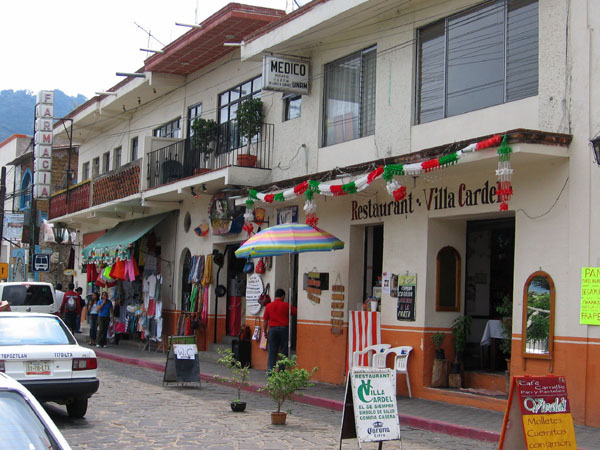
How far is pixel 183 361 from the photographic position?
14.4 metres

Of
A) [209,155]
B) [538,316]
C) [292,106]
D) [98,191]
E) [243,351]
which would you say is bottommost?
[243,351]

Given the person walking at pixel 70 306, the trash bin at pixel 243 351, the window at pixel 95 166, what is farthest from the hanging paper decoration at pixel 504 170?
the window at pixel 95 166

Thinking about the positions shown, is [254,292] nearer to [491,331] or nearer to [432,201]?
[432,201]

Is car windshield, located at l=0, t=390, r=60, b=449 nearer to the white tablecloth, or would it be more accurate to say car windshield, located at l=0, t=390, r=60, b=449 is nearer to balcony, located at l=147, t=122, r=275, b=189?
the white tablecloth

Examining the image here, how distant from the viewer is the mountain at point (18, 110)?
126m

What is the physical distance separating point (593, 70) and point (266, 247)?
615cm

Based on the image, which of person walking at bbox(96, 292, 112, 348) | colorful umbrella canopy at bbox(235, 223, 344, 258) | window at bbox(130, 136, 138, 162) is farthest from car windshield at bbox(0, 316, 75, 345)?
window at bbox(130, 136, 138, 162)

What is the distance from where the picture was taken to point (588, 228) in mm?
10633

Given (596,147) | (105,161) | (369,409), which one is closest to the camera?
(369,409)

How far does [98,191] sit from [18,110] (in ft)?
380

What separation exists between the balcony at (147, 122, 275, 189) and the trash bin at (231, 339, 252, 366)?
13.2 ft

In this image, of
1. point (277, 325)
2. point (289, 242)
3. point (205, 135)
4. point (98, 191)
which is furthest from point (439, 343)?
point (98, 191)

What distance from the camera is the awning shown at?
23.1m

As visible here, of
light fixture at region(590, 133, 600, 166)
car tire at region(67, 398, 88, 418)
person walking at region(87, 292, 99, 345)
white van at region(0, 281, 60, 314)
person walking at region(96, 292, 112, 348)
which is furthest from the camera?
person walking at region(87, 292, 99, 345)
